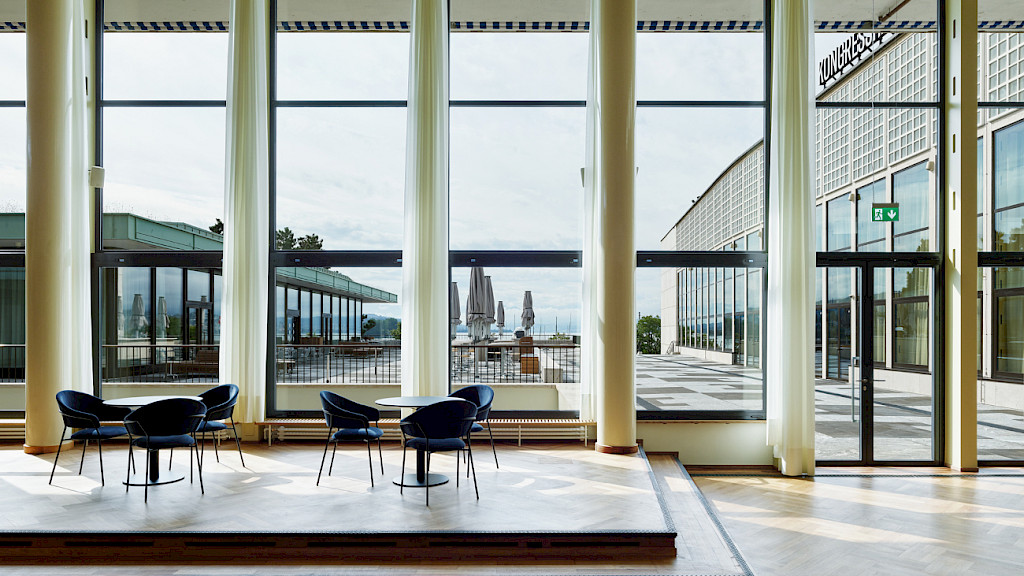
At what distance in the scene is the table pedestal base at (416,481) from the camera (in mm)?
5238

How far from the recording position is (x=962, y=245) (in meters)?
6.87

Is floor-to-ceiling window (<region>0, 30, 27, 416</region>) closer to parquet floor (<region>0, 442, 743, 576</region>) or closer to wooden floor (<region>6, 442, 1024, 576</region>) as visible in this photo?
wooden floor (<region>6, 442, 1024, 576</region>)

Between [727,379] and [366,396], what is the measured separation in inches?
162

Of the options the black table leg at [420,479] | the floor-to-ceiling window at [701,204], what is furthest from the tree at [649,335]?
the black table leg at [420,479]

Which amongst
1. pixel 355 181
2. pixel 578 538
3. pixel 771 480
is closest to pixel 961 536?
pixel 771 480

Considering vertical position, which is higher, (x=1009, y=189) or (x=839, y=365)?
(x=1009, y=189)

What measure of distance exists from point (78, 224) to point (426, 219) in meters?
3.65

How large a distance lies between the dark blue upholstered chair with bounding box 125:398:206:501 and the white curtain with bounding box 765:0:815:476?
5.30 meters

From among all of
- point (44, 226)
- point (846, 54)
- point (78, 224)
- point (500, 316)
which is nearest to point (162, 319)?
point (78, 224)

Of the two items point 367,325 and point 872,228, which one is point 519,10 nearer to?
point 367,325

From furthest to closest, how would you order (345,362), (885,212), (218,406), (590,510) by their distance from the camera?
(345,362) → (885,212) → (218,406) → (590,510)

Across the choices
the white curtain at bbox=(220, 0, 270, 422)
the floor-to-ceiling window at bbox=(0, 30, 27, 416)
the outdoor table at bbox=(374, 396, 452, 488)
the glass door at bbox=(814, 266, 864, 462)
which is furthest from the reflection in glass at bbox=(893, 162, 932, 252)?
the floor-to-ceiling window at bbox=(0, 30, 27, 416)

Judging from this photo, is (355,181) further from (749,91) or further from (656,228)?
(749,91)

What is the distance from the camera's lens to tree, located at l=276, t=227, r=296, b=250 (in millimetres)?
7414
